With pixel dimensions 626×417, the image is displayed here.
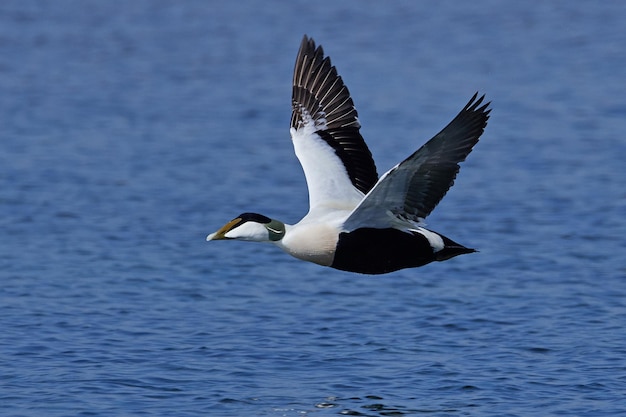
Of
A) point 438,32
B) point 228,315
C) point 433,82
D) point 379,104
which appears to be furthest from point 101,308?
point 438,32

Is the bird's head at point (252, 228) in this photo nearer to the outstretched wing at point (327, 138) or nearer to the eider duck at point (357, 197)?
the eider duck at point (357, 197)

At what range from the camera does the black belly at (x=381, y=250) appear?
852 cm

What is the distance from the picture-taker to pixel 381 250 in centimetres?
853

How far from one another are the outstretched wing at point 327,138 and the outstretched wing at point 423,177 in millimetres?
777

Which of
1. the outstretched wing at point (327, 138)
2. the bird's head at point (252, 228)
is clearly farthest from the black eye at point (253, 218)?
the outstretched wing at point (327, 138)

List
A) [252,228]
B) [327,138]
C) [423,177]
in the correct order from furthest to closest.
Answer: [327,138] → [252,228] → [423,177]

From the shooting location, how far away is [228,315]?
35.0 feet

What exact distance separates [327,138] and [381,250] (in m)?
1.51

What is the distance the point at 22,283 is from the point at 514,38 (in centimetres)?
1434

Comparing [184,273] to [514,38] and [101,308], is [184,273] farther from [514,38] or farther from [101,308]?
[514,38]

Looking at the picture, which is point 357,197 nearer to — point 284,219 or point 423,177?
point 423,177

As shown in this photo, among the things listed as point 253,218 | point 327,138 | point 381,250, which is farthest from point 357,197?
point 253,218

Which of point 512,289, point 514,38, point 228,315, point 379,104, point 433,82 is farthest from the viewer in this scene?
point 514,38

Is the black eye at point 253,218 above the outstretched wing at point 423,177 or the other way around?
the other way around
